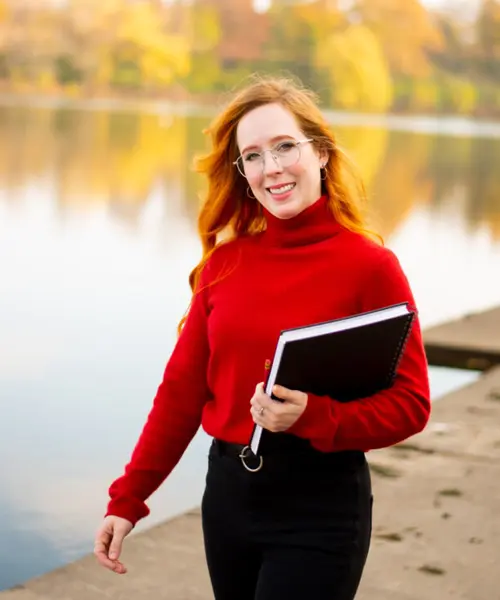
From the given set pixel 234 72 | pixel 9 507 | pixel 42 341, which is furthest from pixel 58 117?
pixel 9 507

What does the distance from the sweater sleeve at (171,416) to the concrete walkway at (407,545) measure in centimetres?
118

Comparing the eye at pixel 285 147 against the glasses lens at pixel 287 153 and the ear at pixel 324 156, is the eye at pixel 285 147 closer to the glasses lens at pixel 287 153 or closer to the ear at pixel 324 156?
the glasses lens at pixel 287 153

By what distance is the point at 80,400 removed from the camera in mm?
7383

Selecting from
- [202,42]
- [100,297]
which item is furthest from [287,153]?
[202,42]

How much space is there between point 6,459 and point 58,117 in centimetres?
6062

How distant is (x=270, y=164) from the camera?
2359 millimetres

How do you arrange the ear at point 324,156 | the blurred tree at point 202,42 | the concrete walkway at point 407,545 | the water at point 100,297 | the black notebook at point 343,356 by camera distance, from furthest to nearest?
1. the blurred tree at point 202,42
2. the water at point 100,297
3. the concrete walkway at point 407,545
4. the ear at point 324,156
5. the black notebook at point 343,356

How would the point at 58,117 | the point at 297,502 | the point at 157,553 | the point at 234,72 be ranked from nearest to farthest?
the point at 297,502 → the point at 157,553 → the point at 58,117 → the point at 234,72

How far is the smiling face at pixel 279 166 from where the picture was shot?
238cm

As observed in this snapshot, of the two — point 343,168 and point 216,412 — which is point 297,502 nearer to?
point 216,412

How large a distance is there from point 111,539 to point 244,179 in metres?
0.78

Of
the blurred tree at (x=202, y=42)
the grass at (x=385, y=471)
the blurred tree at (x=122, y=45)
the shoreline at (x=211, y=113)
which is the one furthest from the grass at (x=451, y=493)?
the blurred tree at (x=202, y=42)

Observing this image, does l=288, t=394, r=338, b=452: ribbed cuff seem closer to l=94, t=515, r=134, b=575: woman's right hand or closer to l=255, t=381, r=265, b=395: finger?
l=255, t=381, r=265, b=395: finger

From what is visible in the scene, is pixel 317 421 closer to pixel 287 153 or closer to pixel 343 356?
pixel 343 356
